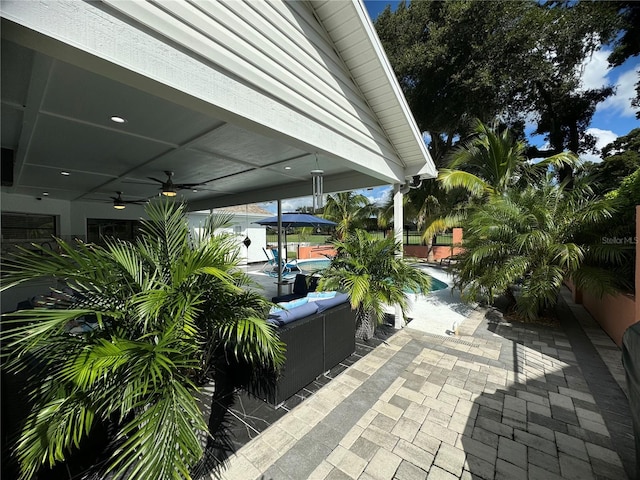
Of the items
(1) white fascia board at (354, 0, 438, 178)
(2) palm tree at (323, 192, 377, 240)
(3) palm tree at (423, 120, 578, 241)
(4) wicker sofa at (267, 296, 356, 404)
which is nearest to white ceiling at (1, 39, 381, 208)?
(1) white fascia board at (354, 0, 438, 178)

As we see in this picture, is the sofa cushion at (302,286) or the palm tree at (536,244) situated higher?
the palm tree at (536,244)

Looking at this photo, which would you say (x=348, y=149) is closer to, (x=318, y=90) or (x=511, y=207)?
(x=318, y=90)

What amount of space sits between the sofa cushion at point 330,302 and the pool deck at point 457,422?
915 mm

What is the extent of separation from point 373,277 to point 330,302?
1.17 metres

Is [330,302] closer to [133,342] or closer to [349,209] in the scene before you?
[133,342]

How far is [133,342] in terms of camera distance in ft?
5.19

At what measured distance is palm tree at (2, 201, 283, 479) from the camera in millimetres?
1408

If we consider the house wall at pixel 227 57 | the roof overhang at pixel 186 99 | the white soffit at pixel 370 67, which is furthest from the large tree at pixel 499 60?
the house wall at pixel 227 57

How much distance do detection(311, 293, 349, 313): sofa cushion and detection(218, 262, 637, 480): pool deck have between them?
915 millimetres

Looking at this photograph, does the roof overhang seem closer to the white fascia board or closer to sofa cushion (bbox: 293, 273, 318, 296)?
the white fascia board

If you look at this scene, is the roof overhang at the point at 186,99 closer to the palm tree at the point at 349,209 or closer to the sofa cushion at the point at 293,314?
the sofa cushion at the point at 293,314

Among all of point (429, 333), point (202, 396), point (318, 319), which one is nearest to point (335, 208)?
point (429, 333)

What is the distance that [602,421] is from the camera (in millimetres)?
2594

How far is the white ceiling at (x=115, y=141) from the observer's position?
249cm
